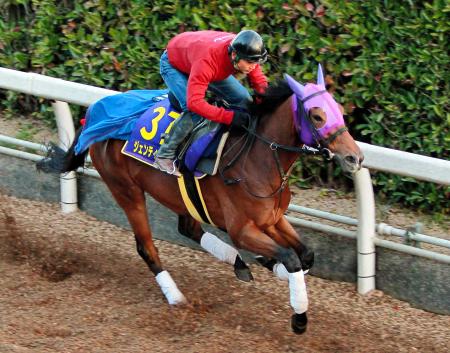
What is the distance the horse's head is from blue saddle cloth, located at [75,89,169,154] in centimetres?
137

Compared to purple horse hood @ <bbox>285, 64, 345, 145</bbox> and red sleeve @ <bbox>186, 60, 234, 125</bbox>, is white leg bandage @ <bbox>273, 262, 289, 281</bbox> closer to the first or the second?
purple horse hood @ <bbox>285, 64, 345, 145</bbox>

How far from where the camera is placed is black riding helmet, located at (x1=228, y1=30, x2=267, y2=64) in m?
5.63

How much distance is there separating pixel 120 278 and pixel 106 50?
6.84 feet

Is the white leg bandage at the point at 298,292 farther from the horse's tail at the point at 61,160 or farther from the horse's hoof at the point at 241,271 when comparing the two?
the horse's tail at the point at 61,160

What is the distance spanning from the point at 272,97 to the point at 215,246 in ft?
4.27

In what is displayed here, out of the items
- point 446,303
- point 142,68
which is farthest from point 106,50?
point 446,303

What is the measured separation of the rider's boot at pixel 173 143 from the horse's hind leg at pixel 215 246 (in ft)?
2.23

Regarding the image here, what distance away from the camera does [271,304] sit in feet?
21.4

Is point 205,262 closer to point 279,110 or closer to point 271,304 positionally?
point 271,304

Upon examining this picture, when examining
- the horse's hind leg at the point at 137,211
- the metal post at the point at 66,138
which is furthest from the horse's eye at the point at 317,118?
the metal post at the point at 66,138

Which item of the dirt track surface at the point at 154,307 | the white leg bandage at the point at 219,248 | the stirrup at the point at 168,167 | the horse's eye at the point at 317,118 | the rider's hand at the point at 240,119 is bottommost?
the dirt track surface at the point at 154,307

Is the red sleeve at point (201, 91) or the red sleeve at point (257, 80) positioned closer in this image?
the red sleeve at point (201, 91)

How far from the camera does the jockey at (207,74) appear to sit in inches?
225

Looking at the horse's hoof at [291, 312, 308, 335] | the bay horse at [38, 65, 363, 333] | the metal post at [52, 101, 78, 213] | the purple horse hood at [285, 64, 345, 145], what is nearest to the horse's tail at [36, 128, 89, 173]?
the metal post at [52, 101, 78, 213]
